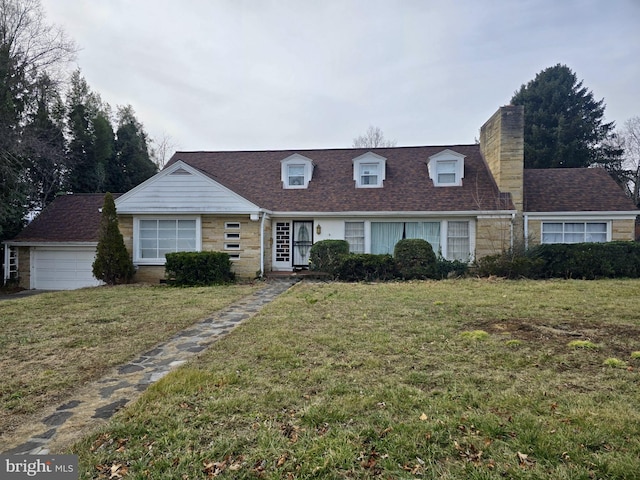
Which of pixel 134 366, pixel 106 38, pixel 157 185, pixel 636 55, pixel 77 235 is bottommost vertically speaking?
pixel 134 366

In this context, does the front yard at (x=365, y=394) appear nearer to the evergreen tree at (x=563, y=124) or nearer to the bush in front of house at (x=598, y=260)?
the bush in front of house at (x=598, y=260)

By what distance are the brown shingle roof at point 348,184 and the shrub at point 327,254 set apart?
1829 millimetres

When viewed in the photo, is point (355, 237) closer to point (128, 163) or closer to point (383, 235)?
point (383, 235)

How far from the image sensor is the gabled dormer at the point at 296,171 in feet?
54.7

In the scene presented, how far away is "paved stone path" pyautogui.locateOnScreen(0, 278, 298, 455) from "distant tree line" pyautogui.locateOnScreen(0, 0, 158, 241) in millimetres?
16164

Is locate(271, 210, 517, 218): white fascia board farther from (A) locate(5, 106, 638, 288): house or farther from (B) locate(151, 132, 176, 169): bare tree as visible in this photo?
(B) locate(151, 132, 176, 169): bare tree

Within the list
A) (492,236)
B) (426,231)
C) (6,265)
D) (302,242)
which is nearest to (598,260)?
(492,236)

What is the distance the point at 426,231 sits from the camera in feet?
49.1

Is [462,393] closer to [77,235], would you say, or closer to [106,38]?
[106,38]

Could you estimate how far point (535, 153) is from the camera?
2775 centimetres

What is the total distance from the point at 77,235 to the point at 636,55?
76.2 ft

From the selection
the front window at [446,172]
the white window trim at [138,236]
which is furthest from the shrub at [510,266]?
the white window trim at [138,236]

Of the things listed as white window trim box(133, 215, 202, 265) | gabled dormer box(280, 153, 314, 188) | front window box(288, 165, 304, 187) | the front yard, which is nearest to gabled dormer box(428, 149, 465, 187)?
gabled dormer box(280, 153, 314, 188)

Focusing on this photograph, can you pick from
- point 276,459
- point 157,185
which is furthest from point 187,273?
point 276,459
